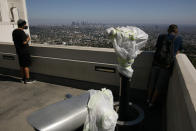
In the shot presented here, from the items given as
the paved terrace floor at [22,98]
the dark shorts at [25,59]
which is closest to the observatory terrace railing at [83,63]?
the dark shorts at [25,59]

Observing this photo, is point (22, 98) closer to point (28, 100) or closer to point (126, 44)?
point (28, 100)

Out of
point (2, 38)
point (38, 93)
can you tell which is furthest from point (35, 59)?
point (2, 38)

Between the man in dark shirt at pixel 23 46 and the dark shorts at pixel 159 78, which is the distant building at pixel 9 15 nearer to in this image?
the man in dark shirt at pixel 23 46

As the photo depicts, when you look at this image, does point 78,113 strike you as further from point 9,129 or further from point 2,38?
point 2,38

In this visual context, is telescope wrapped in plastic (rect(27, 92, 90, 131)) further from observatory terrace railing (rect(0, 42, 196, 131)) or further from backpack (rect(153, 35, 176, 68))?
observatory terrace railing (rect(0, 42, 196, 131))

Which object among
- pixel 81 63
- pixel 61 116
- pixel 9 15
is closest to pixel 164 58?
pixel 81 63

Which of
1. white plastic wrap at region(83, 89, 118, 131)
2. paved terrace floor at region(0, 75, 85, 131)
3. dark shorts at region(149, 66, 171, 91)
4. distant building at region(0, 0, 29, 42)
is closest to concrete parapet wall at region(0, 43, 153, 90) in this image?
dark shorts at region(149, 66, 171, 91)
